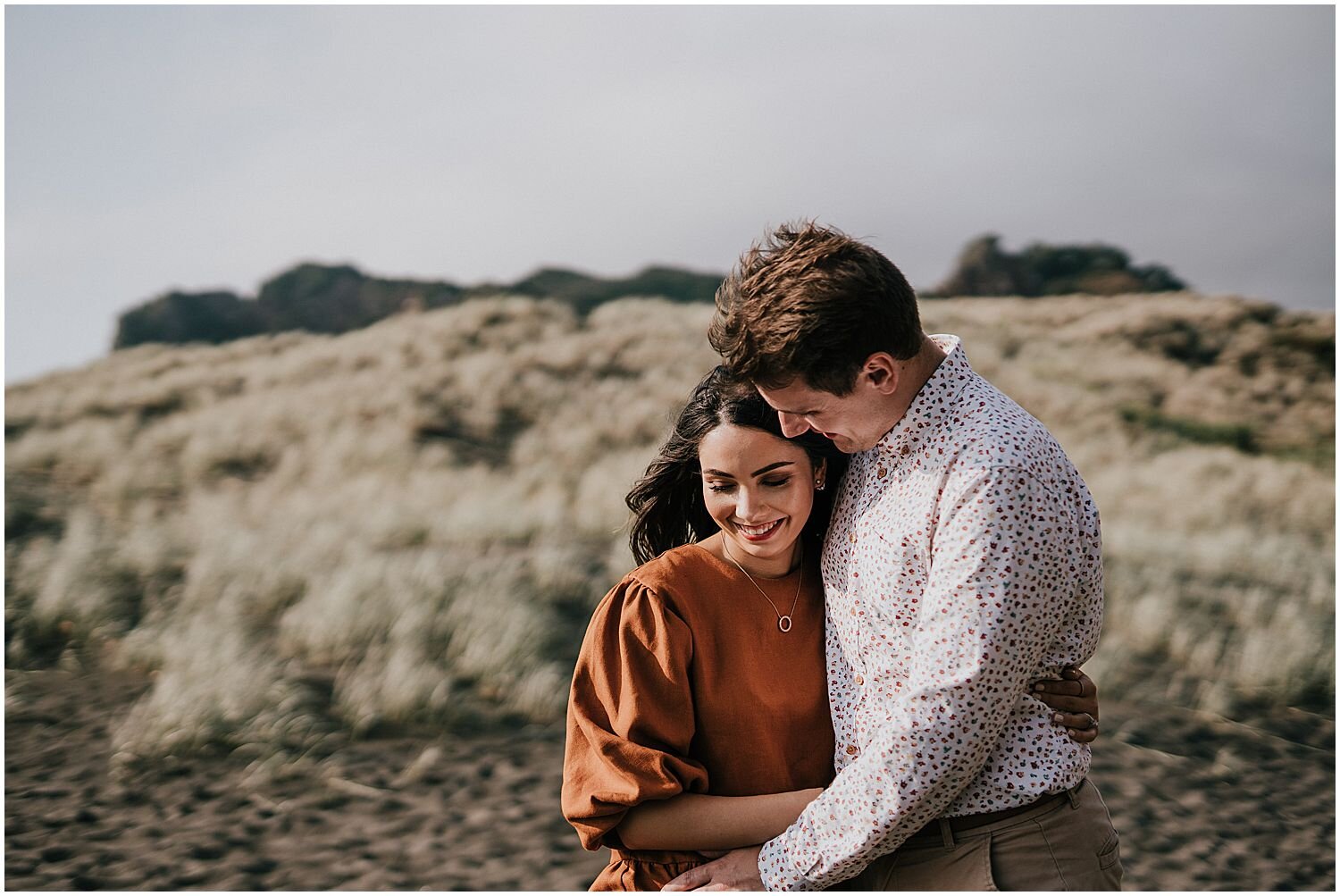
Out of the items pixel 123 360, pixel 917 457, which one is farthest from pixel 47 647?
pixel 123 360

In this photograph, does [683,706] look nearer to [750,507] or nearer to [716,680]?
[716,680]

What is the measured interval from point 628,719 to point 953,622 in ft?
2.30

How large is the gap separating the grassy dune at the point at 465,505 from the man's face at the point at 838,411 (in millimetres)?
4446

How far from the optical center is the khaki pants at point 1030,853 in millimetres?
1984

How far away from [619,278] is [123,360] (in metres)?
12.4

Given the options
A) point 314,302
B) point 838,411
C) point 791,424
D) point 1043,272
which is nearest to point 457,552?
point 791,424

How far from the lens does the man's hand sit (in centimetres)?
216

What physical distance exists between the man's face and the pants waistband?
2.38ft

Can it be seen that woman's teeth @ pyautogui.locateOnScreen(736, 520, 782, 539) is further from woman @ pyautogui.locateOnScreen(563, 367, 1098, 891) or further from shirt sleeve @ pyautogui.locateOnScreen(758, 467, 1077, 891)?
shirt sleeve @ pyautogui.locateOnScreen(758, 467, 1077, 891)

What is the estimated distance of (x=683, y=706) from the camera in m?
2.17

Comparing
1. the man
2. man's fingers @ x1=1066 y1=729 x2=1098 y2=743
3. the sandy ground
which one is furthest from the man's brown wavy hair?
the sandy ground

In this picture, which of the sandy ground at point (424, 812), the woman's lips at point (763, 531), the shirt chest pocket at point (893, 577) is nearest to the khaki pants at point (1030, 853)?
the shirt chest pocket at point (893, 577)

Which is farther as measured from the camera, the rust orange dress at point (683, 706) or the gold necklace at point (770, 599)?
the gold necklace at point (770, 599)

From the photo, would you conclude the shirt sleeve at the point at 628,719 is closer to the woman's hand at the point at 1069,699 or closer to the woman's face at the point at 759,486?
the woman's face at the point at 759,486
